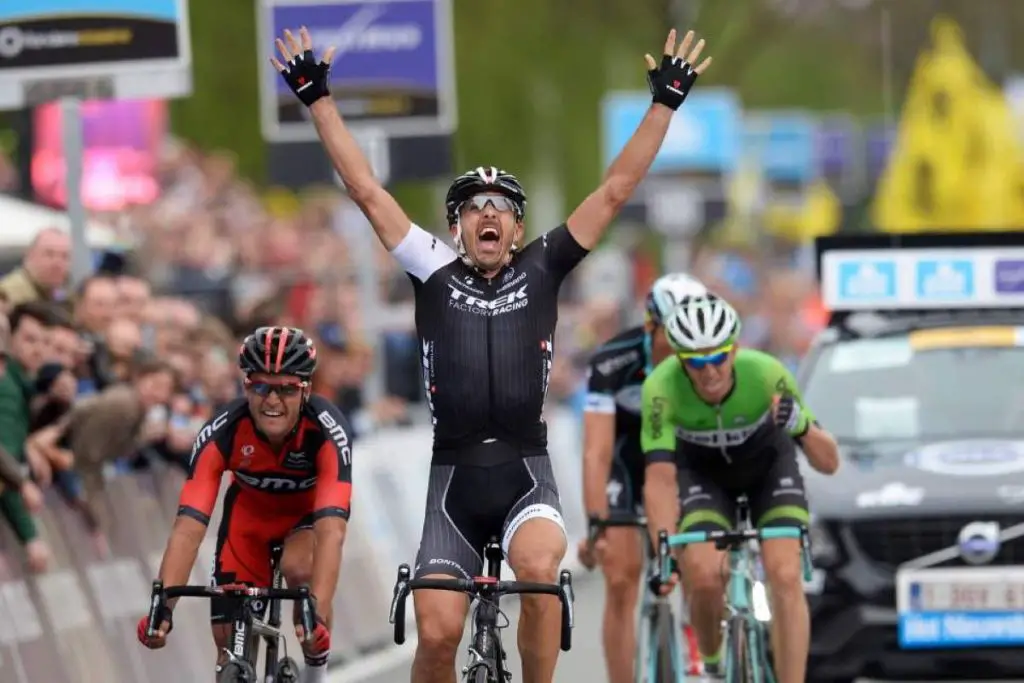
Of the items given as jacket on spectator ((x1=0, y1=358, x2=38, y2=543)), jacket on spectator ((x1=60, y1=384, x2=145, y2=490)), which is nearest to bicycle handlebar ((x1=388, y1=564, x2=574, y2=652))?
jacket on spectator ((x1=0, y1=358, x2=38, y2=543))

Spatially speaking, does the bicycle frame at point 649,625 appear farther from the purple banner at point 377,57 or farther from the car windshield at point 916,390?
the purple banner at point 377,57

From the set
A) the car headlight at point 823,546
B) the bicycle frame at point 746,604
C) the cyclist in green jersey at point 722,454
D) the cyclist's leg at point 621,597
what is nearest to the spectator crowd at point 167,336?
the cyclist's leg at point 621,597

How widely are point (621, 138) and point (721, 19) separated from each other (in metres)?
12.9

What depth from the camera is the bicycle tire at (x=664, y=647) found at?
11.9 metres

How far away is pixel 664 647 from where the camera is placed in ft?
39.4

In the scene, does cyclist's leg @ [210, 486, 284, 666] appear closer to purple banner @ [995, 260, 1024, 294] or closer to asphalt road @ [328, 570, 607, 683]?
asphalt road @ [328, 570, 607, 683]

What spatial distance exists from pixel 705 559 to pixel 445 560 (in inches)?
91.5

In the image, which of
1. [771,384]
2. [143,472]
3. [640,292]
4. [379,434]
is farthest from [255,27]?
[771,384]

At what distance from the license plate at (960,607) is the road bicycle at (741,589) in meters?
1.32

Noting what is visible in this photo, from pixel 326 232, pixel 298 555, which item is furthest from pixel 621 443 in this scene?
pixel 326 232

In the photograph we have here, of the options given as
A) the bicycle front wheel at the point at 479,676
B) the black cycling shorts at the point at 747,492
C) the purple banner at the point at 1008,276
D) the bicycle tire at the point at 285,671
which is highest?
the purple banner at the point at 1008,276

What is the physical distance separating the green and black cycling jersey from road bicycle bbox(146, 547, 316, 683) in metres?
1.62

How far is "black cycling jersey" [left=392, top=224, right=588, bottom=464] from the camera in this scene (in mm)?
9430

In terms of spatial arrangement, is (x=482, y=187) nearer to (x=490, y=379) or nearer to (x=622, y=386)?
(x=490, y=379)
